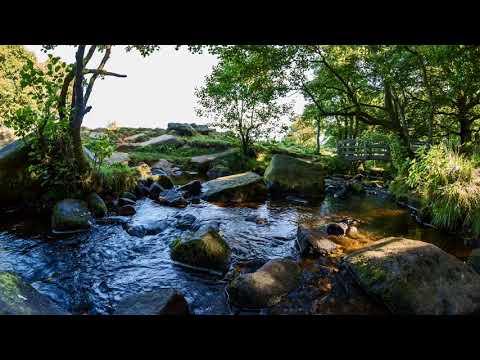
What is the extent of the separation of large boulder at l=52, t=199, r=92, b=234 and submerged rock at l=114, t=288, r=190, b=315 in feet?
12.4

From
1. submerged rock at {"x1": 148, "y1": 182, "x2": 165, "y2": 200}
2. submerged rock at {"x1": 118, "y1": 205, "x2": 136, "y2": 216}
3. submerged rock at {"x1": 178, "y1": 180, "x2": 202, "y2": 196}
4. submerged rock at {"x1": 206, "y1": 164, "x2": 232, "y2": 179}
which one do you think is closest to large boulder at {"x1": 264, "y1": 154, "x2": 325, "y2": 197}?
submerged rock at {"x1": 178, "y1": 180, "x2": 202, "y2": 196}

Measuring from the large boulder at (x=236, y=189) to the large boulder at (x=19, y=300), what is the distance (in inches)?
280

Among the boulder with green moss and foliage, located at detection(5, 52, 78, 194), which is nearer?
the boulder with green moss

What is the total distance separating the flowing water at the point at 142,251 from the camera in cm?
438

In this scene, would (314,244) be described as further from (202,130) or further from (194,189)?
(202,130)

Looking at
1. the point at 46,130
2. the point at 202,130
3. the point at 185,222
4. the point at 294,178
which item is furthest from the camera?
the point at 202,130

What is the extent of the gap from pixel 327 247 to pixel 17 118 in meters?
7.12

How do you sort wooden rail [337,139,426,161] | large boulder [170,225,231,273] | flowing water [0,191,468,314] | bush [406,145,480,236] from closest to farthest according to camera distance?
flowing water [0,191,468,314]
large boulder [170,225,231,273]
bush [406,145,480,236]
wooden rail [337,139,426,161]

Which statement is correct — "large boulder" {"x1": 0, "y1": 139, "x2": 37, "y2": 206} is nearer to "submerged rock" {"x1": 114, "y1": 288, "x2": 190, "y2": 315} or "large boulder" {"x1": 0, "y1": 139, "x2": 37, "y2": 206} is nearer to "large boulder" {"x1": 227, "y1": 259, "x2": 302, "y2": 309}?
"submerged rock" {"x1": 114, "y1": 288, "x2": 190, "y2": 315}

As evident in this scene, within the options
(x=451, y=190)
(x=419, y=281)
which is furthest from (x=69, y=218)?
(x=451, y=190)

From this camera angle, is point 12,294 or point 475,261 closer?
point 12,294

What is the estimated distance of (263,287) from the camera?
13.6 feet

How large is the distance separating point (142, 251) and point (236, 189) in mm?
5129

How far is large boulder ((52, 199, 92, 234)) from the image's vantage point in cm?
Result: 670
